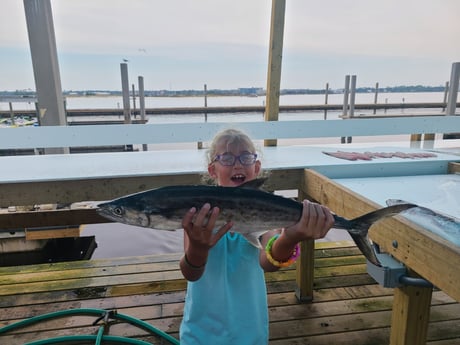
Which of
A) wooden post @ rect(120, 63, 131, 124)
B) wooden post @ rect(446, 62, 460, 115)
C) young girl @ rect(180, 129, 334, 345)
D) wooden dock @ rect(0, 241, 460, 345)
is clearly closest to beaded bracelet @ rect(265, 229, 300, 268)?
young girl @ rect(180, 129, 334, 345)

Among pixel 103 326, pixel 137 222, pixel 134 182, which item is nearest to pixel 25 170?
pixel 134 182

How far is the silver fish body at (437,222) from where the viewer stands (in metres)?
1.59

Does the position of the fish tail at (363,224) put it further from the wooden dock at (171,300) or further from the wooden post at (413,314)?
the wooden dock at (171,300)

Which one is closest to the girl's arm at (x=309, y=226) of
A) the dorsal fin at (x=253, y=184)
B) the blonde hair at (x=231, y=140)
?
the dorsal fin at (x=253, y=184)

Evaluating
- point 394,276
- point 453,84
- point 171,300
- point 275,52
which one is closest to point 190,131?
point 275,52

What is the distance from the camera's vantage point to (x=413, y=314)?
5.98 feet

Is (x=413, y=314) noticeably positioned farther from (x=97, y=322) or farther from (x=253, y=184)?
(x=97, y=322)

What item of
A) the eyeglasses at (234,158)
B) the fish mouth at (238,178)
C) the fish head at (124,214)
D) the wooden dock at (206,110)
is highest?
the eyeglasses at (234,158)

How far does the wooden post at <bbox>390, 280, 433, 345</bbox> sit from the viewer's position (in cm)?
181

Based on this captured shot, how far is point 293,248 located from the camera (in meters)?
1.62

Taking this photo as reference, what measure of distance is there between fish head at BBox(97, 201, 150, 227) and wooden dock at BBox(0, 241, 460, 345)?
2.14 metres

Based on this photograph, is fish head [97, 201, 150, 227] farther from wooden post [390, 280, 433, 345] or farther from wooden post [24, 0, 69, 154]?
wooden post [24, 0, 69, 154]

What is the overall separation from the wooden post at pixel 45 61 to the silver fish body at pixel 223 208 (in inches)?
140

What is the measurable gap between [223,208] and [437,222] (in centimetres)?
114
